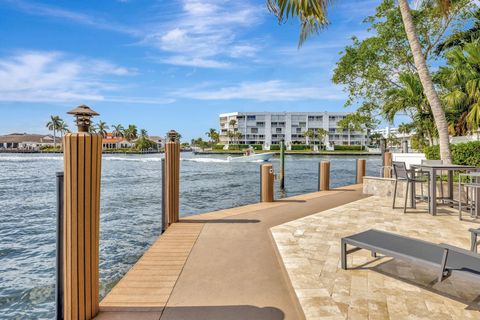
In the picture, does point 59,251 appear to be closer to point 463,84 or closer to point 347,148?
Result: point 463,84

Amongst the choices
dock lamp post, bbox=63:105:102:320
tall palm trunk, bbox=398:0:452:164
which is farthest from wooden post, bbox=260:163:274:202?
dock lamp post, bbox=63:105:102:320

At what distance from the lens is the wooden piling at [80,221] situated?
7.27ft

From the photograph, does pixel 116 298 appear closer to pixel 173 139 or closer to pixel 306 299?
pixel 306 299

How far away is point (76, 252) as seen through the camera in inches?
91.0

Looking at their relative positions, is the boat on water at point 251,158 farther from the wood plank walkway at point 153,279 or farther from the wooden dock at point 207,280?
the wood plank walkway at point 153,279

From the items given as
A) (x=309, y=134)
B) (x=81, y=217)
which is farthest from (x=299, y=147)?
(x=81, y=217)

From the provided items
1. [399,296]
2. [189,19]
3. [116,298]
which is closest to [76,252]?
[116,298]

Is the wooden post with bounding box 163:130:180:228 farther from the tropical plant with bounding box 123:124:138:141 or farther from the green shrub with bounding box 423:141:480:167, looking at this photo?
the tropical plant with bounding box 123:124:138:141

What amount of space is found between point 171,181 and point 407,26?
685 cm

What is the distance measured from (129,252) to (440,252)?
16.6 feet

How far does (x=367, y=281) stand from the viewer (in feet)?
9.70

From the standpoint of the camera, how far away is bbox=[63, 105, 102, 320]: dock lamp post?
222 centimetres

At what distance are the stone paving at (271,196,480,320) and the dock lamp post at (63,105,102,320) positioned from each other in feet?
6.02

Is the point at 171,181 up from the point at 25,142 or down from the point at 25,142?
down
